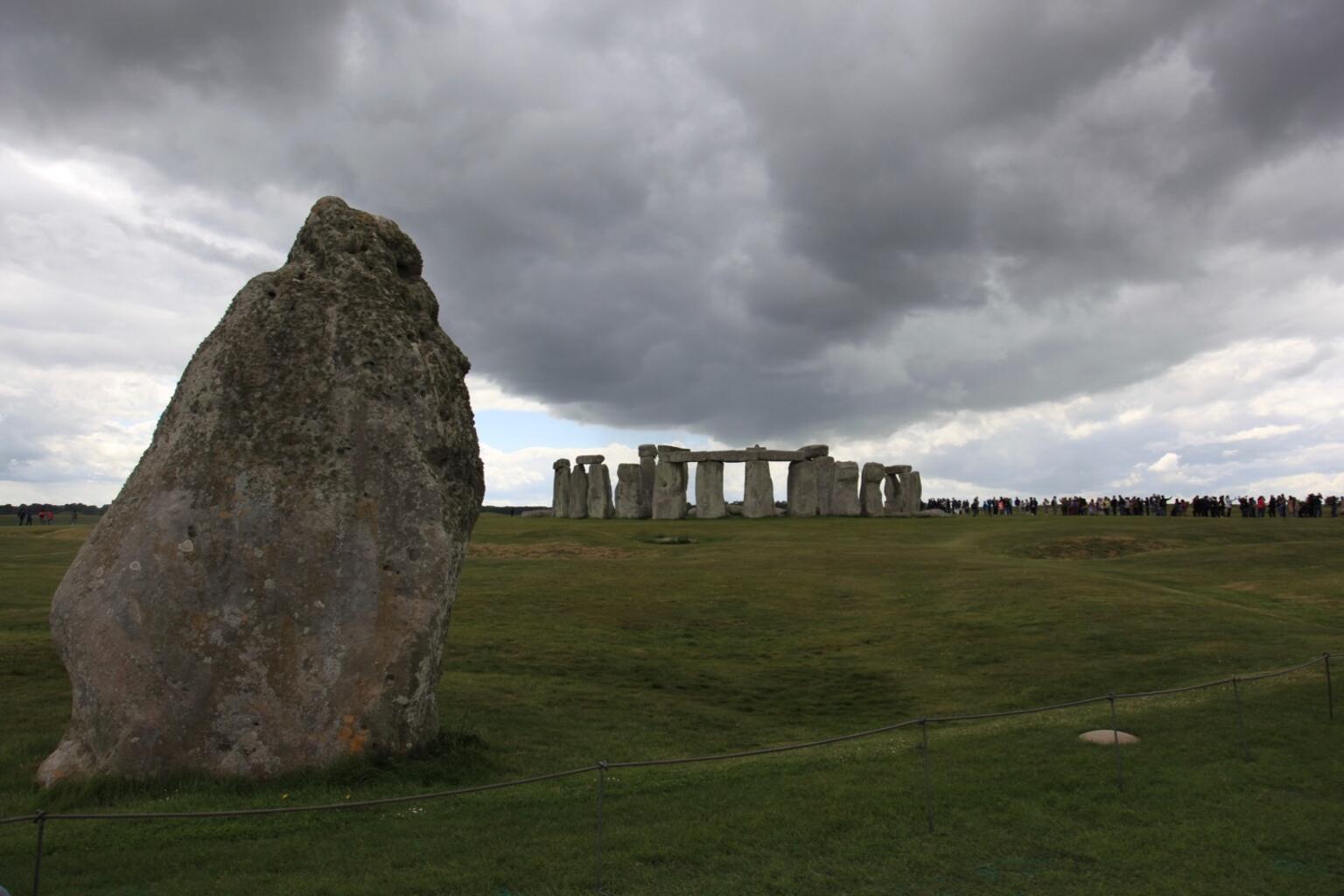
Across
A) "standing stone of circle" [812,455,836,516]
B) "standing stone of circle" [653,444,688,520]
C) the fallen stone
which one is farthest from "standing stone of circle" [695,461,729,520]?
the fallen stone

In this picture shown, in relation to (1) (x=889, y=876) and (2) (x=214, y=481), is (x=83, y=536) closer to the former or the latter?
(2) (x=214, y=481)

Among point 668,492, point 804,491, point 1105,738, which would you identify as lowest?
point 1105,738

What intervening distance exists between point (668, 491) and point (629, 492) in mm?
2908

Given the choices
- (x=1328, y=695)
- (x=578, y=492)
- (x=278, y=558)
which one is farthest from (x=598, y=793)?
(x=578, y=492)

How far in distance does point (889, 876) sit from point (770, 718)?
24.2ft

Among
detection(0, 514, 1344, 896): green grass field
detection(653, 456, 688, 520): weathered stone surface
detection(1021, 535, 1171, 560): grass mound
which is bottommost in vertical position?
detection(0, 514, 1344, 896): green grass field

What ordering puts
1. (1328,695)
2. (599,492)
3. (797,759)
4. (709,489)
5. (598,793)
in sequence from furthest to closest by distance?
1. (599,492)
2. (709,489)
3. (1328,695)
4. (797,759)
5. (598,793)

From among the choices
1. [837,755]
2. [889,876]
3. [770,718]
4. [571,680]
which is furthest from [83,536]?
[889,876]

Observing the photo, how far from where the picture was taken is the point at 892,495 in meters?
59.7

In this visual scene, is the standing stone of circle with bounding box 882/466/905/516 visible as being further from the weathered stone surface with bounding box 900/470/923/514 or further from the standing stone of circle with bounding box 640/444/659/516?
the standing stone of circle with bounding box 640/444/659/516

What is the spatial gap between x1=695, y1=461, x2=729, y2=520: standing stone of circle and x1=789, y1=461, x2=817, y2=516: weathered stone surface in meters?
4.25

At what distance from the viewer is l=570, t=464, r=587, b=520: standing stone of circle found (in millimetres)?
59406

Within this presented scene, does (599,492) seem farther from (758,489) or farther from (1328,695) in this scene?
(1328,695)

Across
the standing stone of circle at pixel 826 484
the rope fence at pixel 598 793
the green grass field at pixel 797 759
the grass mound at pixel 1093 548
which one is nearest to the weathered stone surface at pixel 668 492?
the standing stone of circle at pixel 826 484
